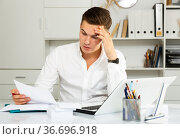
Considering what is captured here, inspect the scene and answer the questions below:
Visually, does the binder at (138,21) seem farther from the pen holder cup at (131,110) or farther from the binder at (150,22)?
the pen holder cup at (131,110)

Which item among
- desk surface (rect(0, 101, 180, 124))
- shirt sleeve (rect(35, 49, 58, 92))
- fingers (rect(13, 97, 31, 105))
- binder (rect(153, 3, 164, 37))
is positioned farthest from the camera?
binder (rect(153, 3, 164, 37))

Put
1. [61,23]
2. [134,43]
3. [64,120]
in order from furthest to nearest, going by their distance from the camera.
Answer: [134,43], [61,23], [64,120]

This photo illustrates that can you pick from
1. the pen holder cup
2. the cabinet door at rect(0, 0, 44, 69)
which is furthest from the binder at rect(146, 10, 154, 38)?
the pen holder cup

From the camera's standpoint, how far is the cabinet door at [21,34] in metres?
3.46

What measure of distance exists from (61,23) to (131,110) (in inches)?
93.9

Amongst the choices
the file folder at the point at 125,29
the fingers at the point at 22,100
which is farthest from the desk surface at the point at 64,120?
the file folder at the point at 125,29

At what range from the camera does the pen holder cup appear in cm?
125

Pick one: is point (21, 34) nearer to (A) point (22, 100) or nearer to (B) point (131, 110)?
(A) point (22, 100)

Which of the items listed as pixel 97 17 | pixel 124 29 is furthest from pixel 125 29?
pixel 97 17

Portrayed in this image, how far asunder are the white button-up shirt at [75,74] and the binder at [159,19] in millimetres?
1473

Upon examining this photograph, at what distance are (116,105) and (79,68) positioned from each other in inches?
28.9

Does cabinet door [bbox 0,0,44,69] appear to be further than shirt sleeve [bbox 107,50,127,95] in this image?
Yes

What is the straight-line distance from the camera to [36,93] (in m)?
1.52

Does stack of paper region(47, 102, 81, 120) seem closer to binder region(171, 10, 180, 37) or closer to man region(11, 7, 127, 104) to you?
man region(11, 7, 127, 104)
